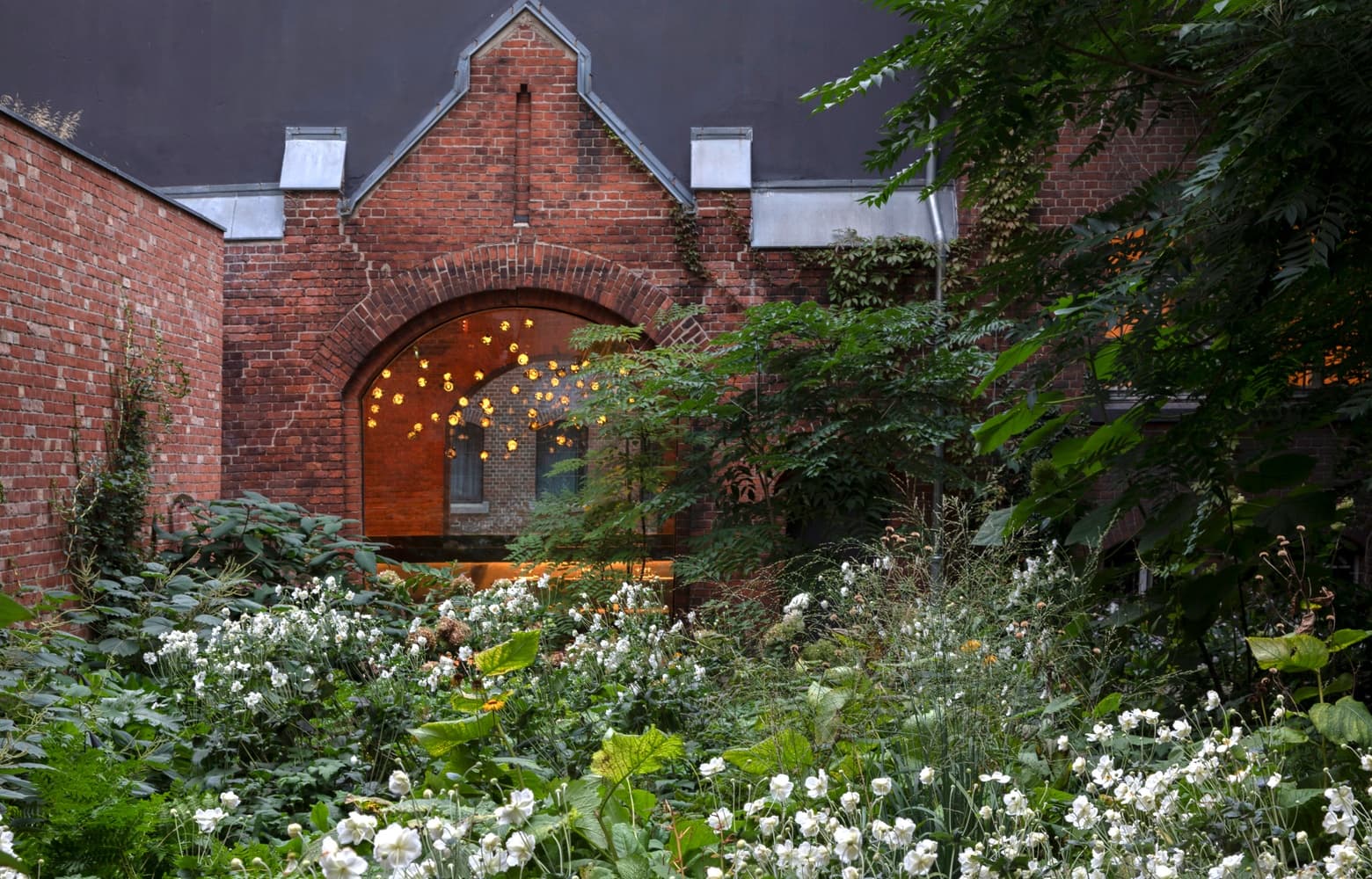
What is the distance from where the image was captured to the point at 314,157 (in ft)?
32.0

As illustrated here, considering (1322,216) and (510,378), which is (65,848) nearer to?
(1322,216)

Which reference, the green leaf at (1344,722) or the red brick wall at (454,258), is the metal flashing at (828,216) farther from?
the green leaf at (1344,722)

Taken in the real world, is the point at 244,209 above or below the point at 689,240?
above

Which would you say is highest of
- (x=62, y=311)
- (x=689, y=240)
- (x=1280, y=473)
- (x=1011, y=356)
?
(x=689, y=240)

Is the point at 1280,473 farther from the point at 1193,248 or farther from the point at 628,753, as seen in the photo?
the point at 628,753

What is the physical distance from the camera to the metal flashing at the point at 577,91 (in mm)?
9617

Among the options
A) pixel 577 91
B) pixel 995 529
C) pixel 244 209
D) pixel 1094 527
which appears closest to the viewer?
pixel 1094 527

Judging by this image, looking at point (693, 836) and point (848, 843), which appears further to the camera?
point (693, 836)

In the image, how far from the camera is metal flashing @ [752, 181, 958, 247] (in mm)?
9492

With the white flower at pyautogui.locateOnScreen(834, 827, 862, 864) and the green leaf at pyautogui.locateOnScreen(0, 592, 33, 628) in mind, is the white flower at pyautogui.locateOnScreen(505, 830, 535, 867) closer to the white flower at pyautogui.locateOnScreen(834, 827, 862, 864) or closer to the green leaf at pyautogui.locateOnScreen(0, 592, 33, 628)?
the white flower at pyautogui.locateOnScreen(834, 827, 862, 864)

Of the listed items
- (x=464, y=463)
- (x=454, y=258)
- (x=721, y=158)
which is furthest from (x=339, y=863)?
(x=464, y=463)

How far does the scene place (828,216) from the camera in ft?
31.3

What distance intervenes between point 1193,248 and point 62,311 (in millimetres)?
6250

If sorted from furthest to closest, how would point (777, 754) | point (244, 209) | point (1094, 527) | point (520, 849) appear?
point (244, 209) < point (1094, 527) < point (777, 754) < point (520, 849)
